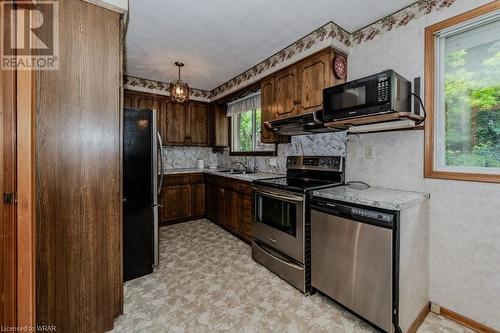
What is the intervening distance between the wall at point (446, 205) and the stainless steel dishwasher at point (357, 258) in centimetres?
69

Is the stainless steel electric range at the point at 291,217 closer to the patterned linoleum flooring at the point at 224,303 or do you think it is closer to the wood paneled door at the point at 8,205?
the patterned linoleum flooring at the point at 224,303

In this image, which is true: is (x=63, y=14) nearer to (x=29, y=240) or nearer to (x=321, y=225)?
(x=29, y=240)

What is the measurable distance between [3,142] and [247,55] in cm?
266

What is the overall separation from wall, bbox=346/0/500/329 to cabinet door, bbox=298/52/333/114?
1.35 feet

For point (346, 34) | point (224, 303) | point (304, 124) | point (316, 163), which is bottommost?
point (224, 303)

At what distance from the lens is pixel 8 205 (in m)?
1.00

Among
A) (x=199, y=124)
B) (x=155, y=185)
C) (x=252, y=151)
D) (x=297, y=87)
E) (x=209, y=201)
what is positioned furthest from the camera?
(x=199, y=124)

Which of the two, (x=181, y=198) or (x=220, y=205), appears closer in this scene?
(x=220, y=205)

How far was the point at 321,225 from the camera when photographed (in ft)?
6.07

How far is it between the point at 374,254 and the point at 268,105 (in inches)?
86.8

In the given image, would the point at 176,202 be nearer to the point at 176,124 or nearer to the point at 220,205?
the point at 220,205

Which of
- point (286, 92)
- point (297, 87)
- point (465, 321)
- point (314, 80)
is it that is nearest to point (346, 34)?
point (314, 80)

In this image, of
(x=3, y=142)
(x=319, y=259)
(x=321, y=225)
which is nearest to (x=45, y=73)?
(x=3, y=142)

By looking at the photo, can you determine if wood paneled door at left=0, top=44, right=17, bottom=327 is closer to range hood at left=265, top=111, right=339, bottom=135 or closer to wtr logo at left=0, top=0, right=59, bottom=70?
wtr logo at left=0, top=0, right=59, bottom=70
